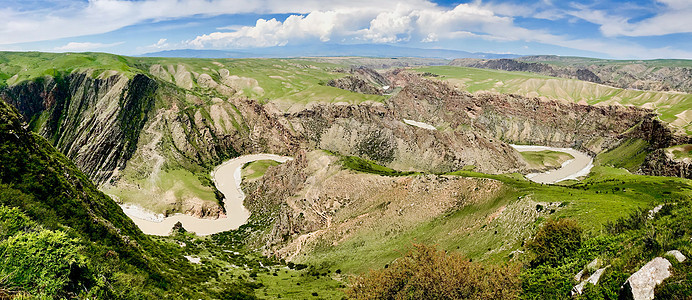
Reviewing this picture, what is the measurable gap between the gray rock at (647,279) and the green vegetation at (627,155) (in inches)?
6197

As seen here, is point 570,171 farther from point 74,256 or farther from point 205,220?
point 74,256

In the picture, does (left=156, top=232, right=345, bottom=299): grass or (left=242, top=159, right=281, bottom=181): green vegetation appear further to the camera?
(left=242, top=159, right=281, bottom=181): green vegetation

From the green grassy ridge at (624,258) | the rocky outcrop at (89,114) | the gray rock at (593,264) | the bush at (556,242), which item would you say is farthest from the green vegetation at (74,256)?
the rocky outcrop at (89,114)

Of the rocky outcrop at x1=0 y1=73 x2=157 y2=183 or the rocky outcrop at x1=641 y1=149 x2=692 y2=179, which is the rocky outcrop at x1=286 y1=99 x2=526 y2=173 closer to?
the rocky outcrop at x1=641 y1=149 x2=692 y2=179

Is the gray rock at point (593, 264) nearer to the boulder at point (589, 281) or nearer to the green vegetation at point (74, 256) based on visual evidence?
the boulder at point (589, 281)

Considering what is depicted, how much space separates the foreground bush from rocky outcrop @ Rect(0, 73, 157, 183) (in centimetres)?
14777

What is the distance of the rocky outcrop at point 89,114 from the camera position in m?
140

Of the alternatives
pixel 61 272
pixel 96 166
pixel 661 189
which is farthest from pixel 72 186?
pixel 96 166

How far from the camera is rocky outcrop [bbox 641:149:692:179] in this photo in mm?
109375

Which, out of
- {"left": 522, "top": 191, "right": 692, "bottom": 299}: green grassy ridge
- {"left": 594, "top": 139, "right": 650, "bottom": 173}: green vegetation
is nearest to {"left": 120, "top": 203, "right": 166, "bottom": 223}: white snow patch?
{"left": 522, "top": 191, "right": 692, "bottom": 299}: green grassy ridge

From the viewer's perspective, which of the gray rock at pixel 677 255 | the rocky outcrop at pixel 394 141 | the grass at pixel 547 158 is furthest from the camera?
the grass at pixel 547 158

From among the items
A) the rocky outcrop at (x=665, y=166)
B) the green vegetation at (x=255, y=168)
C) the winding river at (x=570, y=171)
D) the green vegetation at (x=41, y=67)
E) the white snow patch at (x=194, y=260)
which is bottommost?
the winding river at (x=570, y=171)

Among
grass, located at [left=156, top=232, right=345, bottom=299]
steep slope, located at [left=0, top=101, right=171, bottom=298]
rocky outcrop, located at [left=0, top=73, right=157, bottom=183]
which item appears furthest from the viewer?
rocky outcrop, located at [left=0, top=73, right=157, bottom=183]

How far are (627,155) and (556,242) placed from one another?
174275 millimetres
